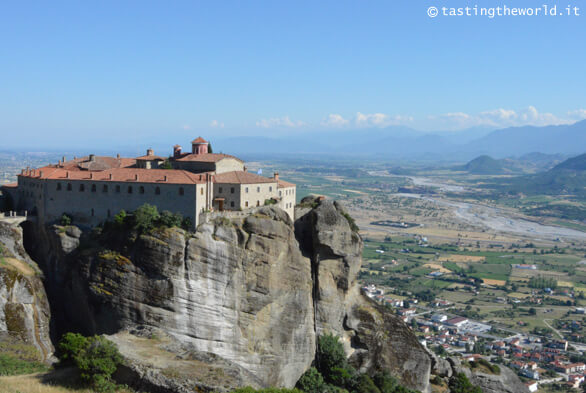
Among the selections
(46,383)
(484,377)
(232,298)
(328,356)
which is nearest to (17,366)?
(46,383)

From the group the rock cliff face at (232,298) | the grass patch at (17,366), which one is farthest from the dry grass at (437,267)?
the grass patch at (17,366)

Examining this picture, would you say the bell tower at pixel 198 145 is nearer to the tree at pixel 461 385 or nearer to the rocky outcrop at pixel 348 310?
the rocky outcrop at pixel 348 310

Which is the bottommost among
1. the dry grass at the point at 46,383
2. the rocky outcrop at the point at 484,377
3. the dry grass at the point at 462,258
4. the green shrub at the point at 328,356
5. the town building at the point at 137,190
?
the dry grass at the point at 462,258

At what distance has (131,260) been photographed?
46.7 meters

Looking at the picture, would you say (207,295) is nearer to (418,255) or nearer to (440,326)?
(440,326)

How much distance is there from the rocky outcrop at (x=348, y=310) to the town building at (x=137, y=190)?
5.00m

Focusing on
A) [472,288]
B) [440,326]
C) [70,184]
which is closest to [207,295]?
[70,184]

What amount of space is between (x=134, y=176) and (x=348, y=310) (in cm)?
2370

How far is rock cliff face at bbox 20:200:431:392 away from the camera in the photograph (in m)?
45.2

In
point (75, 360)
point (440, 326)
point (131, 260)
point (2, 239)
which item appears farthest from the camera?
point (440, 326)

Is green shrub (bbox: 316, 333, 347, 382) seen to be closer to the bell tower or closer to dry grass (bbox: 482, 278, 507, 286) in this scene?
the bell tower

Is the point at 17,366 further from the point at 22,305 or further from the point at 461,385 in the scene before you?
the point at 461,385

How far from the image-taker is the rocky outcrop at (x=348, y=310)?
55.4 m

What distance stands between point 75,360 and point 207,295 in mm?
11351
